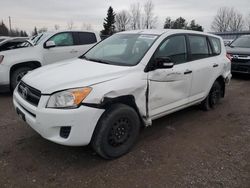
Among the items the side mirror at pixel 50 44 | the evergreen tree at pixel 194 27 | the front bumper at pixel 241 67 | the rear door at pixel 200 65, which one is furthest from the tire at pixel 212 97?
the evergreen tree at pixel 194 27

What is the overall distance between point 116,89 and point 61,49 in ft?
15.9

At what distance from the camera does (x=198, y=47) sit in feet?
16.4

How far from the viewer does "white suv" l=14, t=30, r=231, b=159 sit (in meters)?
3.12

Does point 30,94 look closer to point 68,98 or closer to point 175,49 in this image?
point 68,98

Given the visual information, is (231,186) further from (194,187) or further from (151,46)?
(151,46)

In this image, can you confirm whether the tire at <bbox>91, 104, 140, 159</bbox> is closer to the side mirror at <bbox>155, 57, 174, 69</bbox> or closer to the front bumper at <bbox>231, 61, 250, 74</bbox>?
the side mirror at <bbox>155, 57, 174, 69</bbox>

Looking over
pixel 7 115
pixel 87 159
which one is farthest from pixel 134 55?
pixel 7 115

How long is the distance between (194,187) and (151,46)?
2078mm

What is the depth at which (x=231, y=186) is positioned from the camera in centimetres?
304

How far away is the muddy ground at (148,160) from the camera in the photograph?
3.10 metres

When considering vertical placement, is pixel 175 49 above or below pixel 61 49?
above

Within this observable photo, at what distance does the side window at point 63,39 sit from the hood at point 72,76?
3.97 metres

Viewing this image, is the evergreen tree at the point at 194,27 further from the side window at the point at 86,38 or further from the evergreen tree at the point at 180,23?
the side window at the point at 86,38

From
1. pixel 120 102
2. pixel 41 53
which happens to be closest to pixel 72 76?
pixel 120 102
